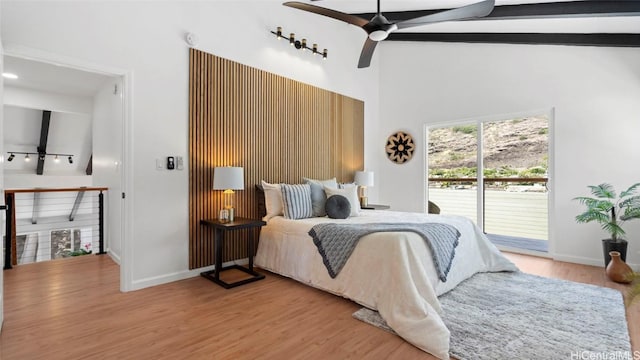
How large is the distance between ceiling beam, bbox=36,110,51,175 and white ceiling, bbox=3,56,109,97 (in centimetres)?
157

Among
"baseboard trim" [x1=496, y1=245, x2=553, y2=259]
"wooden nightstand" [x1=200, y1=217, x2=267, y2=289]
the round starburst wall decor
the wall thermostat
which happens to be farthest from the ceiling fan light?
"baseboard trim" [x1=496, y1=245, x2=553, y2=259]

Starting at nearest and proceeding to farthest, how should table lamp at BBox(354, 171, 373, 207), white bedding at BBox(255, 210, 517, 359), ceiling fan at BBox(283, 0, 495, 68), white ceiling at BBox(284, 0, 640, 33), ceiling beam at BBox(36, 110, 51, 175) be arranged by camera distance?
1. white bedding at BBox(255, 210, 517, 359)
2. ceiling fan at BBox(283, 0, 495, 68)
3. white ceiling at BBox(284, 0, 640, 33)
4. table lamp at BBox(354, 171, 373, 207)
5. ceiling beam at BBox(36, 110, 51, 175)

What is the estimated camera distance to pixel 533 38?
415 centimetres

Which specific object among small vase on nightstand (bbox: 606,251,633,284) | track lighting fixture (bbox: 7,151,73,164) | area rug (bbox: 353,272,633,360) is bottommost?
area rug (bbox: 353,272,633,360)

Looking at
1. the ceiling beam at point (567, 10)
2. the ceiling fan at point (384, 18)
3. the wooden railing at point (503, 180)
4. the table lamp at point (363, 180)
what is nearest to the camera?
the ceiling fan at point (384, 18)

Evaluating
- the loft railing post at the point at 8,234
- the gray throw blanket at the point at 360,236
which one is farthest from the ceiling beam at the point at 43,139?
the gray throw blanket at the point at 360,236

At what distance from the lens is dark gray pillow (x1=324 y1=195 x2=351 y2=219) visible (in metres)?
3.65

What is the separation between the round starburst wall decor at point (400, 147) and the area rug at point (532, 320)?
9.17ft

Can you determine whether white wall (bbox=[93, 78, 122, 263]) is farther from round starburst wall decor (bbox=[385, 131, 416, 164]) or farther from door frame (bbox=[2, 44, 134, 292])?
round starburst wall decor (bbox=[385, 131, 416, 164])

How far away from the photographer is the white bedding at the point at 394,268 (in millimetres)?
2092

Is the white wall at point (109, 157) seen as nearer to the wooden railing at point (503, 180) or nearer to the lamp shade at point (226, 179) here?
the lamp shade at point (226, 179)

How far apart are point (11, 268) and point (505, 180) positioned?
6.46 meters

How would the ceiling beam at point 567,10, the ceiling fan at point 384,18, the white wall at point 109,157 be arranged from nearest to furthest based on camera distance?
1. the ceiling fan at point 384,18
2. the ceiling beam at point 567,10
3. the white wall at point 109,157

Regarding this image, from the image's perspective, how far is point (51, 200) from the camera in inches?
267
